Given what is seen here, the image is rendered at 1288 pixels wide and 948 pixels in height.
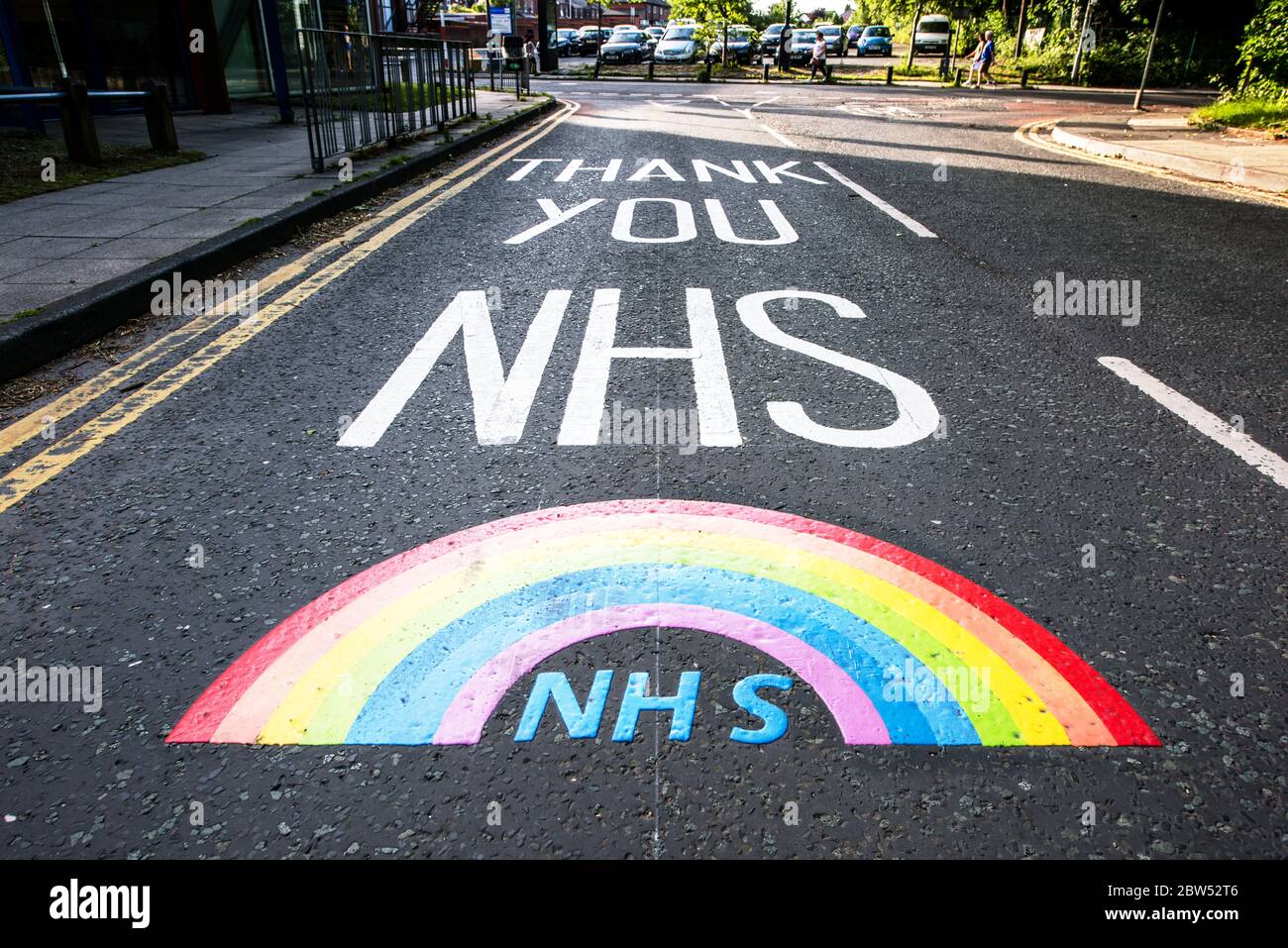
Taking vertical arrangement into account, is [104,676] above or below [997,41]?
below

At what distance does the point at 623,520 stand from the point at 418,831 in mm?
1273

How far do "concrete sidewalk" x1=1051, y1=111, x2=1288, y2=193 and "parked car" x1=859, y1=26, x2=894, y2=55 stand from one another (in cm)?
3861

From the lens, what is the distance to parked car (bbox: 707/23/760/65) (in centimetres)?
3803

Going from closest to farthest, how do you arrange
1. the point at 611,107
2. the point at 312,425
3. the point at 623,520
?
the point at 623,520 < the point at 312,425 < the point at 611,107

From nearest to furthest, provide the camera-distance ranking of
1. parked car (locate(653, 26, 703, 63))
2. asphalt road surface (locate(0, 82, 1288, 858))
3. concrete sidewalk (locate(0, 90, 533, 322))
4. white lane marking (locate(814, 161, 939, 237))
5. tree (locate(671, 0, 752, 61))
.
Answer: asphalt road surface (locate(0, 82, 1288, 858)), concrete sidewalk (locate(0, 90, 533, 322)), white lane marking (locate(814, 161, 939, 237)), tree (locate(671, 0, 752, 61)), parked car (locate(653, 26, 703, 63))

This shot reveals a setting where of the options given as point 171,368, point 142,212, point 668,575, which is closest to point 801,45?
point 142,212

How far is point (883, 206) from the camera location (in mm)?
8023

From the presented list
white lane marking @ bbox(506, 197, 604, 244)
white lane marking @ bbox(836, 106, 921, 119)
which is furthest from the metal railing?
white lane marking @ bbox(836, 106, 921, 119)

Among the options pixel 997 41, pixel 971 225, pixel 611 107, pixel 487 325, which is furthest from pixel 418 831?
pixel 997 41

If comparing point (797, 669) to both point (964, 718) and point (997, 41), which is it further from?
point (997, 41)

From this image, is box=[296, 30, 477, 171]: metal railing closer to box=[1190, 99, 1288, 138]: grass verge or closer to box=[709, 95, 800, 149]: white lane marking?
box=[709, 95, 800, 149]: white lane marking

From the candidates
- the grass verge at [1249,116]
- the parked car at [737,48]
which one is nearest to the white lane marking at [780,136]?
the grass verge at [1249,116]

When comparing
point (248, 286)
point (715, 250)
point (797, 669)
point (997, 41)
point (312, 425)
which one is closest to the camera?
point (797, 669)

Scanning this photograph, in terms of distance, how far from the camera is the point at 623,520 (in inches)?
107
